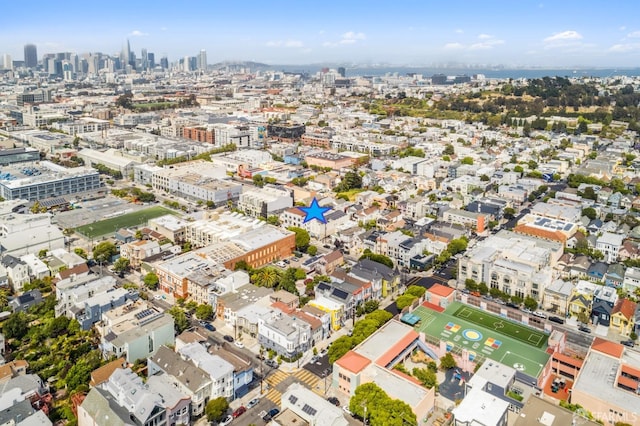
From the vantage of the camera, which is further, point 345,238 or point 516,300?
point 345,238

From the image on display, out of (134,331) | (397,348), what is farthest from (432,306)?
(134,331)

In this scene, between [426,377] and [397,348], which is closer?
[426,377]

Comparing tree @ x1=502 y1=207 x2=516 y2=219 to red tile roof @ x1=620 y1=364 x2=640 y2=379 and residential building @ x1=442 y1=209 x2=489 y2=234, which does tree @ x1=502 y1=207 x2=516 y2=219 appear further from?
red tile roof @ x1=620 y1=364 x2=640 y2=379

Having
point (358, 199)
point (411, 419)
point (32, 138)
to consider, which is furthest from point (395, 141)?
point (411, 419)

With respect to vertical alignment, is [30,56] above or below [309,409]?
above

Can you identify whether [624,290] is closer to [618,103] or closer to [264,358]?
[264,358]

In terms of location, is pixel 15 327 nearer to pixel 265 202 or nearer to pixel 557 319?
pixel 265 202

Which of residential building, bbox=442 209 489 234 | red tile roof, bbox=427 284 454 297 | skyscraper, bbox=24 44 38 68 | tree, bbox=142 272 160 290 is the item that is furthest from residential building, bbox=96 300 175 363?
skyscraper, bbox=24 44 38 68
